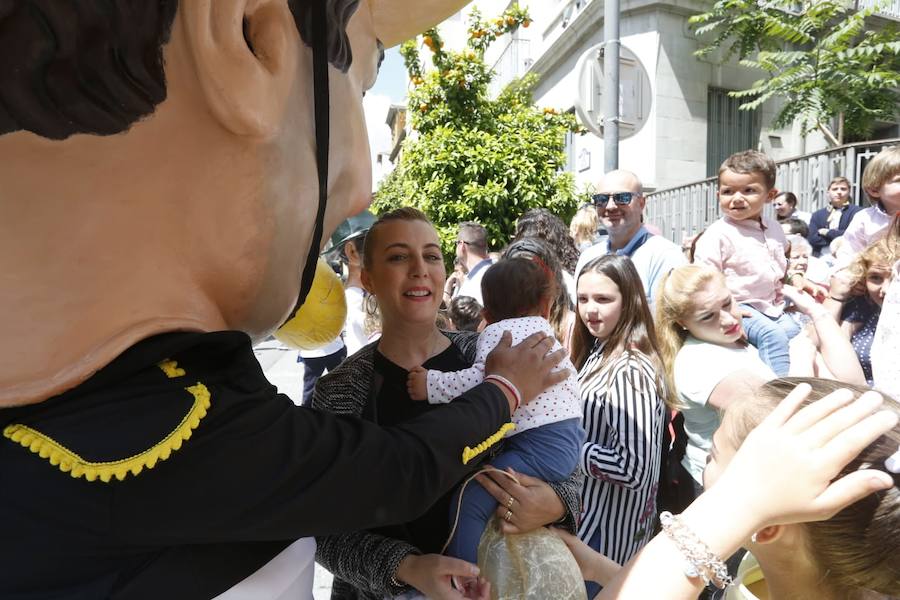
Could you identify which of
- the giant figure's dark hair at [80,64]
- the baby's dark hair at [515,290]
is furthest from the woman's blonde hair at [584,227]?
the giant figure's dark hair at [80,64]

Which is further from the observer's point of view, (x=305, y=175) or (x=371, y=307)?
(x=371, y=307)

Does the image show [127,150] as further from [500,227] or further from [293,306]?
[500,227]

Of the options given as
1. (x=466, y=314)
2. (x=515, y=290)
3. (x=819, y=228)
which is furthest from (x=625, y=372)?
(x=819, y=228)

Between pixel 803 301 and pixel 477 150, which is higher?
pixel 477 150

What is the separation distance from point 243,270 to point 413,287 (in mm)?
898

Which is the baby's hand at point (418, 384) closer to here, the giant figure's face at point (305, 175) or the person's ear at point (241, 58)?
the giant figure's face at point (305, 175)

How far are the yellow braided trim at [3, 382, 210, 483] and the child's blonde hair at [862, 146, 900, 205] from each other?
4.32 metres

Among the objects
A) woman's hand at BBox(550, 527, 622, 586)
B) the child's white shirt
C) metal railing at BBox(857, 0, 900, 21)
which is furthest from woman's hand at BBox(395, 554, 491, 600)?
metal railing at BBox(857, 0, 900, 21)

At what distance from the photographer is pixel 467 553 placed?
5.21 ft

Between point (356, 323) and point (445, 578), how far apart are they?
3.70m

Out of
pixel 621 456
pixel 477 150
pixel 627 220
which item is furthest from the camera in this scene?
pixel 477 150

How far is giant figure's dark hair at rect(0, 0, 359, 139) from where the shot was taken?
0.87 meters

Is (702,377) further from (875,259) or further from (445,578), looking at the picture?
(445,578)

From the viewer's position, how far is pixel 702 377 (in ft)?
9.25
